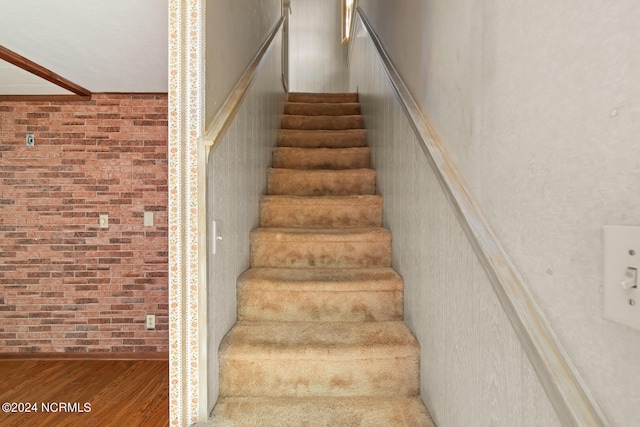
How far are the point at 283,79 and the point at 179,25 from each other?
2.48 metres

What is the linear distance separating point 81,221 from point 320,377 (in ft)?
9.37

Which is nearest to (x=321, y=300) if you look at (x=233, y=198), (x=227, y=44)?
(x=233, y=198)

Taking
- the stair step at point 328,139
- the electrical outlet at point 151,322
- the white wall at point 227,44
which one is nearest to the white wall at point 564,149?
the white wall at point 227,44

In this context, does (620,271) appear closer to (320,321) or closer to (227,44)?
(320,321)

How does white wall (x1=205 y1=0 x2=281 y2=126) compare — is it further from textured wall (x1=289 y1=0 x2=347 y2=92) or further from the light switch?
textured wall (x1=289 y1=0 x2=347 y2=92)

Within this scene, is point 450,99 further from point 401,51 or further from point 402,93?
point 401,51

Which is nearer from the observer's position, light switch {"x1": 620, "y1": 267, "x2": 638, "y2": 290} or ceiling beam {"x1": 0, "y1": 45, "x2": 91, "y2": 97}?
light switch {"x1": 620, "y1": 267, "x2": 638, "y2": 290}

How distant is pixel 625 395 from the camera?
511mm

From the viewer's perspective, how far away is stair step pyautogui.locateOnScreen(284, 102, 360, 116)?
11.6ft

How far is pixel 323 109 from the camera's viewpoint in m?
3.53

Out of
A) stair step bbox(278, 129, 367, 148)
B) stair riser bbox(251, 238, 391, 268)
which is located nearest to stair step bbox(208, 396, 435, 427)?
stair riser bbox(251, 238, 391, 268)

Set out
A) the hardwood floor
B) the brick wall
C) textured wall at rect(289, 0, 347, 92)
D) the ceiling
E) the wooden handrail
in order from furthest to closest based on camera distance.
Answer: textured wall at rect(289, 0, 347, 92) → the brick wall → the hardwood floor → the ceiling → the wooden handrail

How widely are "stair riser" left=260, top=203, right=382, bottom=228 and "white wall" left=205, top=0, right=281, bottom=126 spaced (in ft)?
2.69

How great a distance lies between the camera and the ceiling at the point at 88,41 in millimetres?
1850
